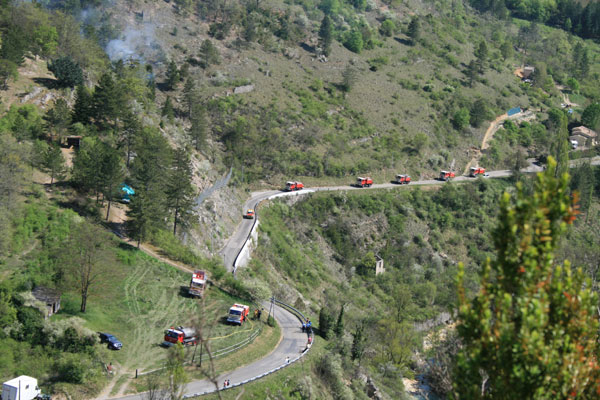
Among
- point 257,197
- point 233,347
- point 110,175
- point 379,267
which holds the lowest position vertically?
point 379,267

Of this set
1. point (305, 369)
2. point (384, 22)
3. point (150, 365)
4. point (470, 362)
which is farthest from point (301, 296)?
point (384, 22)

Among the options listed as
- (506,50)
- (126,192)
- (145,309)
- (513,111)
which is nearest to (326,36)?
(513,111)

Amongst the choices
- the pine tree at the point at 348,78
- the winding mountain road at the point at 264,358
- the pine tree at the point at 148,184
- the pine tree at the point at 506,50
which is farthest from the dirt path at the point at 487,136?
the pine tree at the point at 148,184

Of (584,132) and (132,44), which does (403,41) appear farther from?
(132,44)

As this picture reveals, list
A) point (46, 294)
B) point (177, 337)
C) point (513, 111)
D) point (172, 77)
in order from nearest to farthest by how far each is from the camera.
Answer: point (177, 337) < point (46, 294) < point (172, 77) < point (513, 111)

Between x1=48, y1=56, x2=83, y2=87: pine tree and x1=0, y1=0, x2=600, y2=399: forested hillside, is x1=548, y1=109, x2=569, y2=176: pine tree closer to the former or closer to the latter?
x1=0, y1=0, x2=600, y2=399: forested hillside

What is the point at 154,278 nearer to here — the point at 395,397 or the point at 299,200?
the point at 395,397

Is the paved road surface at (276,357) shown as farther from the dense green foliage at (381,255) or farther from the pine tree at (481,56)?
the pine tree at (481,56)
